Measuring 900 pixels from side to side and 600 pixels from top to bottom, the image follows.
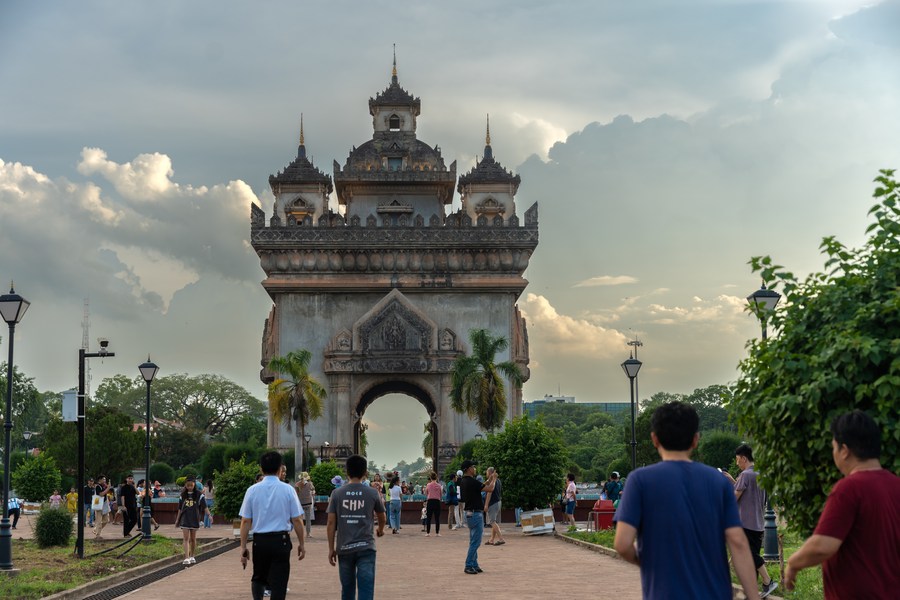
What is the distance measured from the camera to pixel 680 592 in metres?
6.47

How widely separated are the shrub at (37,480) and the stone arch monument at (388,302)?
12.8 m

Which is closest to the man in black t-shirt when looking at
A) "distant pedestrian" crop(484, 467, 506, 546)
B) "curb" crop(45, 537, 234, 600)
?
"distant pedestrian" crop(484, 467, 506, 546)

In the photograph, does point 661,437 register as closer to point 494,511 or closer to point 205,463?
point 494,511

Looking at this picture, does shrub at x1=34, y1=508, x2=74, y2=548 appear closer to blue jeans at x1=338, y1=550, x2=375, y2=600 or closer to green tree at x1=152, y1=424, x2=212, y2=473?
blue jeans at x1=338, y1=550, x2=375, y2=600

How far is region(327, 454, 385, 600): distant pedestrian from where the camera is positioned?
11164mm

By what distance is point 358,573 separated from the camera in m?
11.2

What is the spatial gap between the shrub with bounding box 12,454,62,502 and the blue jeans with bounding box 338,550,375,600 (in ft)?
127

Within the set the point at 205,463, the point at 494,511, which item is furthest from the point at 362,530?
the point at 205,463

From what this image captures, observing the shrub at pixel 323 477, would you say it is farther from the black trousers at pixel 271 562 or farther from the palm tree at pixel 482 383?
the black trousers at pixel 271 562

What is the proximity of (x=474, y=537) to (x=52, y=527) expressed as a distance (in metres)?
10.4

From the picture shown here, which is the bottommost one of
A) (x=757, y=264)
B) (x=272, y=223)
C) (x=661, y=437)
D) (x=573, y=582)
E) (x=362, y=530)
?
(x=573, y=582)

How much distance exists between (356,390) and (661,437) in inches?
2109

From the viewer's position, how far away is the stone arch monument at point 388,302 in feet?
195

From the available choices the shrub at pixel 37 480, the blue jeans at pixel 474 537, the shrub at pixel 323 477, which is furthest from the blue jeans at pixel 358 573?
the shrub at pixel 37 480
